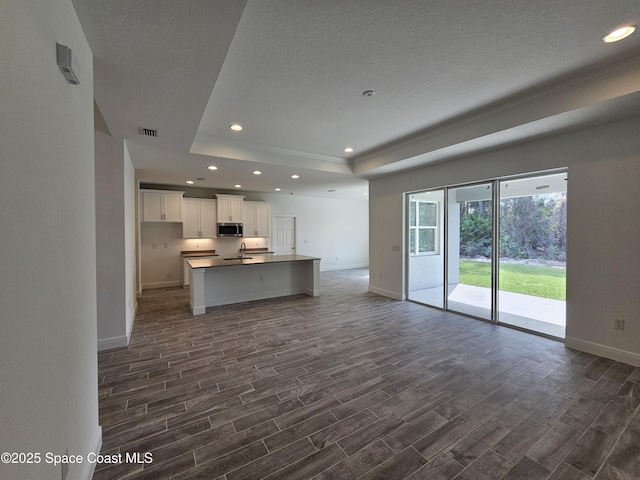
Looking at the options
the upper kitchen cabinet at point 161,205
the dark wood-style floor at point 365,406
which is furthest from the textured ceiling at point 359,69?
the upper kitchen cabinet at point 161,205

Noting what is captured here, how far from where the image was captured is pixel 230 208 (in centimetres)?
797

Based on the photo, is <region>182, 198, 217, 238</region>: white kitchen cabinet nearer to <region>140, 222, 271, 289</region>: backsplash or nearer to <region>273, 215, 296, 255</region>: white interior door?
<region>140, 222, 271, 289</region>: backsplash

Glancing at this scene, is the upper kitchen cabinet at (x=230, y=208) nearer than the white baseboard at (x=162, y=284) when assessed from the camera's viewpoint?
No

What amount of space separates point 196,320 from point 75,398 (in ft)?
10.6

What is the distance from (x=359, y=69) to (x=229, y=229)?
6.51 m

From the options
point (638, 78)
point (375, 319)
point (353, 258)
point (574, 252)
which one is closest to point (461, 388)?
point (375, 319)

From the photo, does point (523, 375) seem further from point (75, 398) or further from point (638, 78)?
point (75, 398)

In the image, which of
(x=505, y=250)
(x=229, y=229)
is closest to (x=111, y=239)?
(x=229, y=229)

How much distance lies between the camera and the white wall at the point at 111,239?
3.46 metres

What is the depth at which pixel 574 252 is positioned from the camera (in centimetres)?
340

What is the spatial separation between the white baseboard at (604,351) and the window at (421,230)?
2679 mm

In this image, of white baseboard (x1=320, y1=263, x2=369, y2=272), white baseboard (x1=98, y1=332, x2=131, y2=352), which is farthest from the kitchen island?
white baseboard (x1=320, y1=263, x2=369, y2=272)

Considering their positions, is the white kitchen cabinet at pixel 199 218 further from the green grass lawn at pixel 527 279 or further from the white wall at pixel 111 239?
the green grass lawn at pixel 527 279

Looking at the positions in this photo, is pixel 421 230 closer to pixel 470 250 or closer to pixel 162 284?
pixel 470 250
